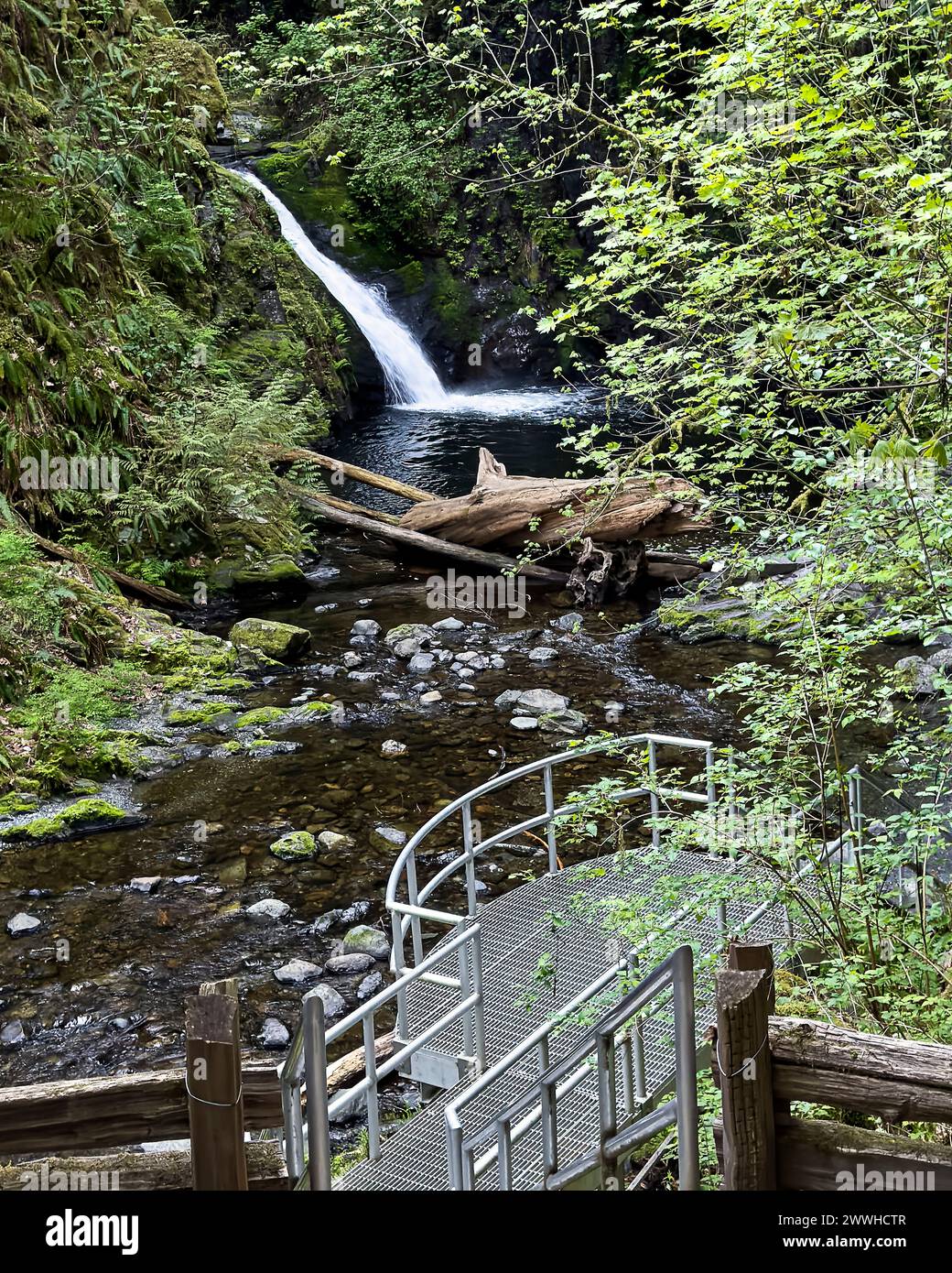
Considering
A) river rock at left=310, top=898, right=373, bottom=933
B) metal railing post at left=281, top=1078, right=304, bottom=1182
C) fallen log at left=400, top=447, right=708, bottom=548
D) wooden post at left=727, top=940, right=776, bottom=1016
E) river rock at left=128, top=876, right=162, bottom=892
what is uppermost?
fallen log at left=400, top=447, right=708, bottom=548

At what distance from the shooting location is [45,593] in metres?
10.7

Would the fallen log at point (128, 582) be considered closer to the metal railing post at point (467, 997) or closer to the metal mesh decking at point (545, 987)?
the metal mesh decking at point (545, 987)

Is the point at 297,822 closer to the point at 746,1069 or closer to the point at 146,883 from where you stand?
the point at 146,883

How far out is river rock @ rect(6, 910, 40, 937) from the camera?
732cm

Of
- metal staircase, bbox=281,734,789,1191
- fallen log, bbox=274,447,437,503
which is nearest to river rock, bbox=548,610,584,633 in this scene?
fallen log, bbox=274,447,437,503

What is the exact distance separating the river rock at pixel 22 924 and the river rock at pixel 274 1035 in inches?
78.3

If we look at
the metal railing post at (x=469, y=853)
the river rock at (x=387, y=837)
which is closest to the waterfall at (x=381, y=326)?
the river rock at (x=387, y=837)

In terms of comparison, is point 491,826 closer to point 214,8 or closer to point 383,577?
point 383,577

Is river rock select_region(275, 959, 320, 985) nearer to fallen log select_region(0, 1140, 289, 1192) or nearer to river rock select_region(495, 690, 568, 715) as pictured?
fallen log select_region(0, 1140, 289, 1192)

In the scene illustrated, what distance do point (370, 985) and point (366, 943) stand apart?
426 mm

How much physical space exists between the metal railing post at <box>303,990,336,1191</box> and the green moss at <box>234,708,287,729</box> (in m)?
7.82

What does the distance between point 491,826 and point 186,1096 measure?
240 inches

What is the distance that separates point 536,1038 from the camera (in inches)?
168

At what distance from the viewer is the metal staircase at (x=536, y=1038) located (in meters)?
2.93
